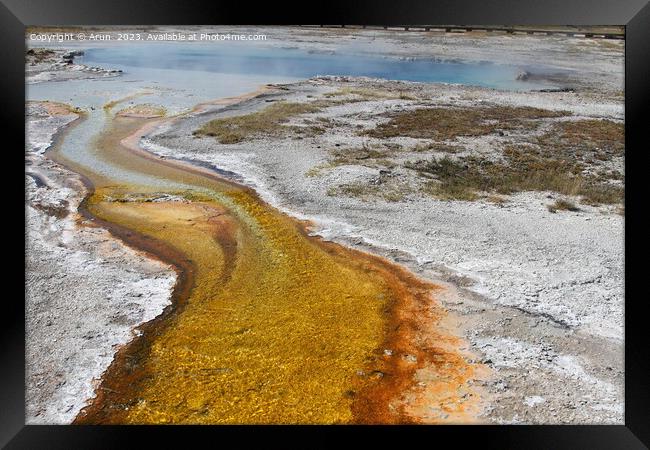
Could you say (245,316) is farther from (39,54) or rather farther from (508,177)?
(39,54)

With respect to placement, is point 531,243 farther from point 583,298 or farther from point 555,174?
point 555,174

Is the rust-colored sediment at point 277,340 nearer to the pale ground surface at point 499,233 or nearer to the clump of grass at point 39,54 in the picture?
the pale ground surface at point 499,233

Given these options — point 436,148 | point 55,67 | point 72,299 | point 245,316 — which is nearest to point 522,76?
point 436,148

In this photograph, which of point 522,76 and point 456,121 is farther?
point 522,76

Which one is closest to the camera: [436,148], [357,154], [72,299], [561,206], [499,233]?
[72,299]

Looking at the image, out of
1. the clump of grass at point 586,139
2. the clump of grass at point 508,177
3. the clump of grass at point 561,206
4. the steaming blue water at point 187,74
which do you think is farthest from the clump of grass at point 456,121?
the clump of grass at point 561,206

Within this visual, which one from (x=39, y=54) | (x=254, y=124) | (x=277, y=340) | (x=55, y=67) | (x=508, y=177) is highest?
(x=39, y=54)
